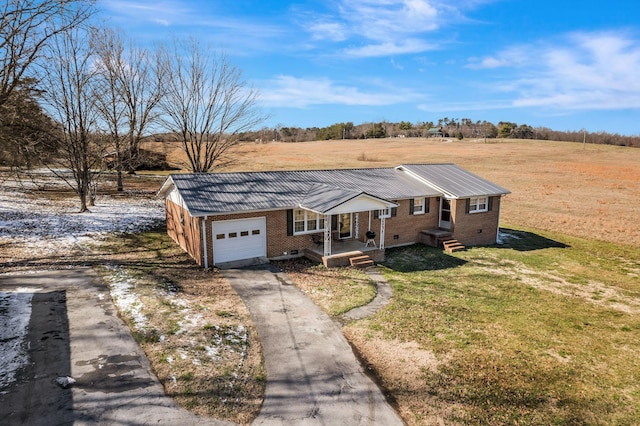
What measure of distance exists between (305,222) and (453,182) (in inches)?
416

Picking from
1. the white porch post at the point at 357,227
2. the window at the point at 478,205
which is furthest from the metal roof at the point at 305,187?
the white porch post at the point at 357,227

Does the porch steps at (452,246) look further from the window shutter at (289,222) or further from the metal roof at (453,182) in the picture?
the window shutter at (289,222)

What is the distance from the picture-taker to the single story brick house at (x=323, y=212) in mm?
16781

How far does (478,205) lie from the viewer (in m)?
23.1

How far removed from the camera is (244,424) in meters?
A: 7.31

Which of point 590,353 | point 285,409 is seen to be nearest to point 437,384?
point 285,409

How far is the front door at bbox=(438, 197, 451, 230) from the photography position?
22.6m

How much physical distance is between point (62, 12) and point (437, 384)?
14988mm

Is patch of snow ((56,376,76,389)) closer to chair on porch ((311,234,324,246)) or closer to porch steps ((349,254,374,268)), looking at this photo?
porch steps ((349,254,374,268))

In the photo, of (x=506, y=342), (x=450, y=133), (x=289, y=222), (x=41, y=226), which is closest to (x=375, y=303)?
(x=506, y=342)

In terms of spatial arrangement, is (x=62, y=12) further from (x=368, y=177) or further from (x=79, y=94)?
(x=368, y=177)

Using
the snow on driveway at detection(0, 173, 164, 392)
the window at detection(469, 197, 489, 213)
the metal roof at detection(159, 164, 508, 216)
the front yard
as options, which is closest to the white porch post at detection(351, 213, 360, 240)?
the metal roof at detection(159, 164, 508, 216)

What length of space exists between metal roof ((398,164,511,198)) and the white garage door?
11011mm

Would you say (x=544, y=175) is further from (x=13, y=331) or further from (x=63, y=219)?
(x=13, y=331)
